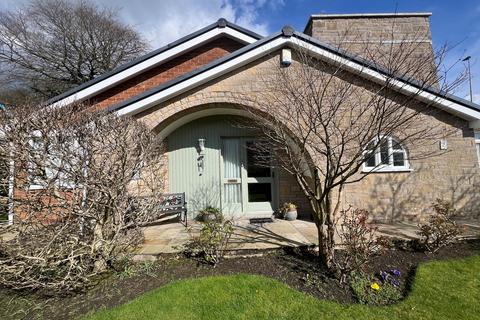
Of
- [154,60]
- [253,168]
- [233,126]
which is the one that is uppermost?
[154,60]

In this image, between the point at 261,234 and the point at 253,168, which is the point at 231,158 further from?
the point at 261,234

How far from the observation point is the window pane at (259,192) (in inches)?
343

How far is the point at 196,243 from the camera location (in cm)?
506

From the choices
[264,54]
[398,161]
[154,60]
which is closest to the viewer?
[264,54]

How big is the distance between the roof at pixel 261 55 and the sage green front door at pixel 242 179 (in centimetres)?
248

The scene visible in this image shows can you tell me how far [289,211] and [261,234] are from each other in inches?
77.7

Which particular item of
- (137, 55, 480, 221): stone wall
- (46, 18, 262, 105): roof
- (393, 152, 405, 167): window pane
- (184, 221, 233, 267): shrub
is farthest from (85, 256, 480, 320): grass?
(46, 18, 262, 105): roof

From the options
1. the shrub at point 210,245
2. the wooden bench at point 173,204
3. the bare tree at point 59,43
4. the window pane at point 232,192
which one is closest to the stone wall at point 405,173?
the wooden bench at point 173,204

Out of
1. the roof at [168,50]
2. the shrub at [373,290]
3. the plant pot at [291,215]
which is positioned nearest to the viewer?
the shrub at [373,290]

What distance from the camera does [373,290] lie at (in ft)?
12.8

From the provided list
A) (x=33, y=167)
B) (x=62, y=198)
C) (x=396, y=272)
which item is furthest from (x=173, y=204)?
(x=396, y=272)

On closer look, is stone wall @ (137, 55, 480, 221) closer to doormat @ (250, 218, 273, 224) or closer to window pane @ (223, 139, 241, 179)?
window pane @ (223, 139, 241, 179)

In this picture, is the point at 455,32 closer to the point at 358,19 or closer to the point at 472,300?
the point at 472,300

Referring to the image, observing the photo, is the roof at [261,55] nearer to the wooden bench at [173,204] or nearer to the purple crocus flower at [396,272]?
the wooden bench at [173,204]
